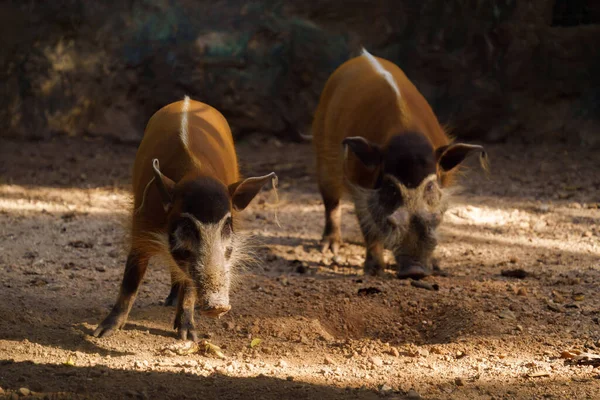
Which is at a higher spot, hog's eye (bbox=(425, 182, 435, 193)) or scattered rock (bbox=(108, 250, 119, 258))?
hog's eye (bbox=(425, 182, 435, 193))

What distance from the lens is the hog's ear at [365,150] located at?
5930 millimetres

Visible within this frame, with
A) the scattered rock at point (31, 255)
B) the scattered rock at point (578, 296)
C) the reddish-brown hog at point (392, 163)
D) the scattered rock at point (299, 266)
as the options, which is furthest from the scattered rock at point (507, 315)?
the scattered rock at point (31, 255)

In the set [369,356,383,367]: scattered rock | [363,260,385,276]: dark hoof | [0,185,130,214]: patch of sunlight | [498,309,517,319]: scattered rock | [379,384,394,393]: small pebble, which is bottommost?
[0,185,130,214]: patch of sunlight

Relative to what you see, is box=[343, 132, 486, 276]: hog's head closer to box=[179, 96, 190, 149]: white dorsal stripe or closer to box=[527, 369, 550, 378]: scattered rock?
box=[179, 96, 190, 149]: white dorsal stripe

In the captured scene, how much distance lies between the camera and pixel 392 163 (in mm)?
5887

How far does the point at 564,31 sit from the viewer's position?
33.5 feet

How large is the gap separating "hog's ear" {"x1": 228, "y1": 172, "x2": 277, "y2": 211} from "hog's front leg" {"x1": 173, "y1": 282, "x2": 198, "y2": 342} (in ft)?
1.85

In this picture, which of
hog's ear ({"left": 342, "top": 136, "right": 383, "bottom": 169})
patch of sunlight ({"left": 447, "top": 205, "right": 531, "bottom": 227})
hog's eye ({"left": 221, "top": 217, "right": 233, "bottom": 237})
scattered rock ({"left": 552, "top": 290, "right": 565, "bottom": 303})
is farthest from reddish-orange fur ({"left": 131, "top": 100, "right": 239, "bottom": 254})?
patch of sunlight ({"left": 447, "top": 205, "right": 531, "bottom": 227})

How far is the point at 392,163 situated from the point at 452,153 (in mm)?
432

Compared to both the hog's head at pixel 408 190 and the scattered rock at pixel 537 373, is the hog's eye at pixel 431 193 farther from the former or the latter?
the scattered rock at pixel 537 373

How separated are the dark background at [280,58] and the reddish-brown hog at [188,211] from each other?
5173 mm

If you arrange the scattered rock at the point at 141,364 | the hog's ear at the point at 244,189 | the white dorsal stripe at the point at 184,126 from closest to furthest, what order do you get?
the scattered rock at the point at 141,364 < the hog's ear at the point at 244,189 < the white dorsal stripe at the point at 184,126

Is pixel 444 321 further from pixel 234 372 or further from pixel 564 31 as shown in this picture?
pixel 564 31

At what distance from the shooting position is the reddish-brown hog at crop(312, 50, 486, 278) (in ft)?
19.2
